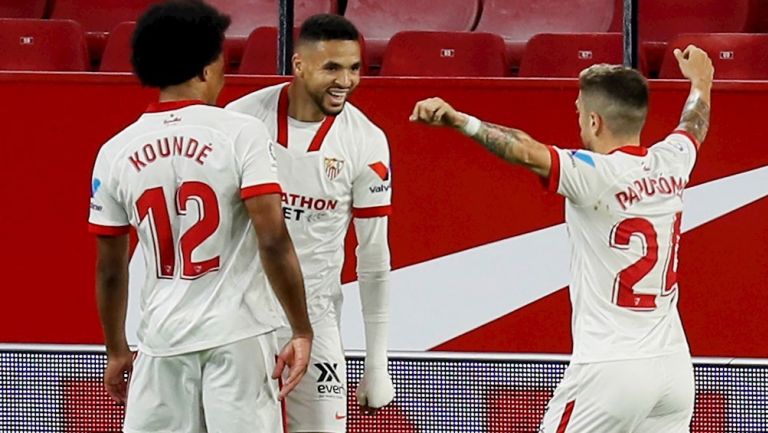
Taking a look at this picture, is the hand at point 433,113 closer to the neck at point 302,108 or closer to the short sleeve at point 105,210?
the neck at point 302,108

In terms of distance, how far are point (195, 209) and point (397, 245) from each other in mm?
Result: 2817

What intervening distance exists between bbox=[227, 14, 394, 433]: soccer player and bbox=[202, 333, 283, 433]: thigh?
0.76m

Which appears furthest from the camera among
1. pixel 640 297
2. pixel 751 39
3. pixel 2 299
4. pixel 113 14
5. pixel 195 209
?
pixel 113 14

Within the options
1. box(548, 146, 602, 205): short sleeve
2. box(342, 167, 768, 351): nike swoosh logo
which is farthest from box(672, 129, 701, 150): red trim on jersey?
box(342, 167, 768, 351): nike swoosh logo

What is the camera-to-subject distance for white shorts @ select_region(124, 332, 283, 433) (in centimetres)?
445

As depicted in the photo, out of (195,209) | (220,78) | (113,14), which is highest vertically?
(113,14)

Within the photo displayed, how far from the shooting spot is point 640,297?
491 centimetres

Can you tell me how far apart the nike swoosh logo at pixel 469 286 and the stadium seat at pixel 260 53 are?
1.73 m

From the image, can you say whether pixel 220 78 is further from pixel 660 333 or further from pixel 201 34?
pixel 660 333

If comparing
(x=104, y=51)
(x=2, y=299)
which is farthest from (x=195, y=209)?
(x=104, y=51)

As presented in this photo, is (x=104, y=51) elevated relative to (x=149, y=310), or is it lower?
elevated

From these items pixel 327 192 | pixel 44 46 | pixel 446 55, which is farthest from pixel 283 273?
pixel 44 46

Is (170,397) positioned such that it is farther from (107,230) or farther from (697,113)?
(697,113)

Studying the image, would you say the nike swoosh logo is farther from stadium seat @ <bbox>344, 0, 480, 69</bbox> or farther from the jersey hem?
the jersey hem
